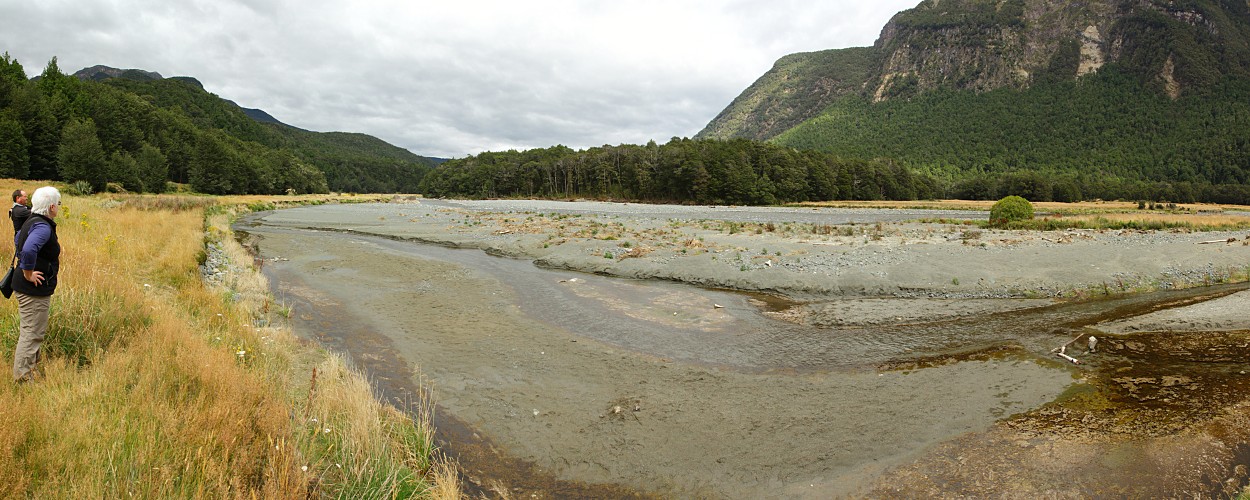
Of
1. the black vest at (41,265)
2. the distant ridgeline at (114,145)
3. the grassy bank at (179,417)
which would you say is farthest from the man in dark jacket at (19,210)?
the distant ridgeline at (114,145)

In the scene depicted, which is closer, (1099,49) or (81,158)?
(81,158)

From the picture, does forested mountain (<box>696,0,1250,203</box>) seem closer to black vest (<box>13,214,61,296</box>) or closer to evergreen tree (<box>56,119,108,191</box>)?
black vest (<box>13,214,61,296</box>)

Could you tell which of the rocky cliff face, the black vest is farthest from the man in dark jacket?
the rocky cliff face

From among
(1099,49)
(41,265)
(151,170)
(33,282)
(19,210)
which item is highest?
(1099,49)

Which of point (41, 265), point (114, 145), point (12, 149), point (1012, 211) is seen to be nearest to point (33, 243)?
point (41, 265)

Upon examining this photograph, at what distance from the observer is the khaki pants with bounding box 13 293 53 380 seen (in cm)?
529

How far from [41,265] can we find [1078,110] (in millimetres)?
198225

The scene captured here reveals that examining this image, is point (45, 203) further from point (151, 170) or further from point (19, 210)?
point (151, 170)

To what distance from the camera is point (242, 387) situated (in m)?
5.09

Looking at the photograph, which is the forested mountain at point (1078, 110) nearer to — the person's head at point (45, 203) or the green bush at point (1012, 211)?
the green bush at point (1012, 211)

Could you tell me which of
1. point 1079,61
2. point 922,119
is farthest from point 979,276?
point 1079,61

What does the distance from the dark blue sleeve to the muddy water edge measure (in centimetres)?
430

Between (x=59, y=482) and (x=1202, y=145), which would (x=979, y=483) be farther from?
(x=1202, y=145)

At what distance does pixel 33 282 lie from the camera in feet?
17.4
